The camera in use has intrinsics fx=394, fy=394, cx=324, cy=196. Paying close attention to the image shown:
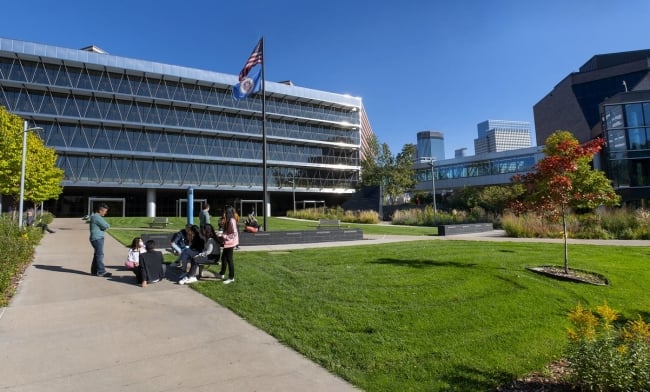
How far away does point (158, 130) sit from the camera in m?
43.9

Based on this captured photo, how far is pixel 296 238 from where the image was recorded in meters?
17.5

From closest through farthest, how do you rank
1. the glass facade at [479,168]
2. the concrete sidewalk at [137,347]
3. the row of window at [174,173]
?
the concrete sidewalk at [137,347] < the row of window at [174,173] < the glass facade at [479,168]

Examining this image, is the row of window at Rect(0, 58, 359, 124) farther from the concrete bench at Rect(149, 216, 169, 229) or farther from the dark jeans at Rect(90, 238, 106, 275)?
the dark jeans at Rect(90, 238, 106, 275)

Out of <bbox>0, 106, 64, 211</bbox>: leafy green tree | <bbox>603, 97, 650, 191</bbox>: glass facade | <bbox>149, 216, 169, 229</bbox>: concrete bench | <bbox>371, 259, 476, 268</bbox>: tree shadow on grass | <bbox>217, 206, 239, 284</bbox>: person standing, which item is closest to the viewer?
<bbox>217, 206, 239, 284</bbox>: person standing

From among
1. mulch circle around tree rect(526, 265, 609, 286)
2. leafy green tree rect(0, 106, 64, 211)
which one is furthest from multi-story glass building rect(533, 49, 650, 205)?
leafy green tree rect(0, 106, 64, 211)

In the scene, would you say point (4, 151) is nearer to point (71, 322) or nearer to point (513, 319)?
point (71, 322)

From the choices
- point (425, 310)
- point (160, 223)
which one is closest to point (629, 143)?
point (160, 223)

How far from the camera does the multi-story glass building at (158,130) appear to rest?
39000mm

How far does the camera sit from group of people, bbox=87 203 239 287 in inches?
320

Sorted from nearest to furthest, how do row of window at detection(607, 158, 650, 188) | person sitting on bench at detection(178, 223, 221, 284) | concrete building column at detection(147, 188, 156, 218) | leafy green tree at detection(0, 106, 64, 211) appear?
person sitting on bench at detection(178, 223, 221, 284), leafy green tree at detection(0, 106, 64, 211), row of window at detection(607, 158, 650, 188), concrete building column at detection(147, 188, 156, 218)

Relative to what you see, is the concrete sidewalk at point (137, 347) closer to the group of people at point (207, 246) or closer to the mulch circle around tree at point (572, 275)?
the group of people at point (207, 246)

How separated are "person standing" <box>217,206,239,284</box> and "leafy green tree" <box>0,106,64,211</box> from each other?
64.9 feet

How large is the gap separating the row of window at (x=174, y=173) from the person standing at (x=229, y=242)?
37.6 meters

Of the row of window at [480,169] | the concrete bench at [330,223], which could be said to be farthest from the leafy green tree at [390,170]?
the concrete bench at [330,223]
